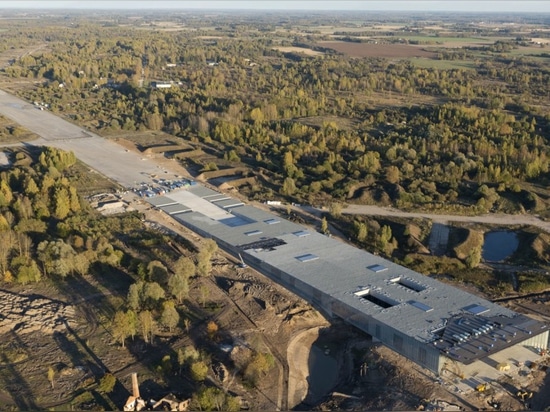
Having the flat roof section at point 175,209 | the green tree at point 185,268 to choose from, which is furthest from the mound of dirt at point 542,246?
the flat roof section at point 175,209

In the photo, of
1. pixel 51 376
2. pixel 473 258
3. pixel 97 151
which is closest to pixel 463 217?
pixel 473 258

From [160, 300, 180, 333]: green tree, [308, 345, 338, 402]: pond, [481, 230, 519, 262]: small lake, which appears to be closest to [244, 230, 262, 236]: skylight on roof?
[160, 300, 180, 333]: green tree

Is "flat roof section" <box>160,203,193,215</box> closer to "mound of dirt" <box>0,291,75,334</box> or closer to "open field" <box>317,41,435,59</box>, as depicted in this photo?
"mound of dirt" <box>0,291,75,334</box>

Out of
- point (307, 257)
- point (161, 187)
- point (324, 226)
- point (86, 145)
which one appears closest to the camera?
point (307, 257)

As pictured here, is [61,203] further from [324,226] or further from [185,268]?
[324,226]

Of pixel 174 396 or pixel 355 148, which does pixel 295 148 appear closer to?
pixel 355 148

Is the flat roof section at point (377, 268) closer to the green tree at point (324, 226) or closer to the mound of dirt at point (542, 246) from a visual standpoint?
the green tree at point (324, 226)

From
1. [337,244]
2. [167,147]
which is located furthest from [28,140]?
[337,244]
